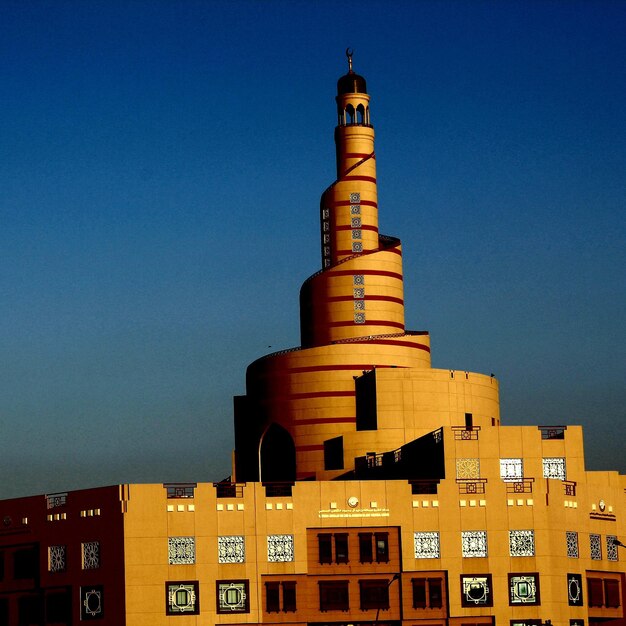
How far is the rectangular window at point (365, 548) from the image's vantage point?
101 meters

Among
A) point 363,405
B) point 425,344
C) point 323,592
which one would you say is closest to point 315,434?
point 363,405

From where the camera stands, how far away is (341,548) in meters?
101

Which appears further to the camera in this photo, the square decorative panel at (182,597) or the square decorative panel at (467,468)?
the square decorative panel at (467,468)

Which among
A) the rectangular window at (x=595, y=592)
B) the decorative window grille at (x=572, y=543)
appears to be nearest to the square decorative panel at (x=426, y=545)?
the decorative window grille at (x=572, y=543)

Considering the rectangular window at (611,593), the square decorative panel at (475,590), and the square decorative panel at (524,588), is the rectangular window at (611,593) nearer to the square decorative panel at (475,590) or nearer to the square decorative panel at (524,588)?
the square decorative panel at (524,588)

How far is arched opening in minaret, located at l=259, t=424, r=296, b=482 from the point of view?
12000 centimetres

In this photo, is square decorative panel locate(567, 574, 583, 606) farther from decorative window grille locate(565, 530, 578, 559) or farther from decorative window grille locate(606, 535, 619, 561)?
decorative window grille locate(606, 535, 619, 561)

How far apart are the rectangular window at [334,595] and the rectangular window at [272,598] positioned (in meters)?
2.77

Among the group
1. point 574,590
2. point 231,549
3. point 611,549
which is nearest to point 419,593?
point 574,590

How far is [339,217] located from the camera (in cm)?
12525

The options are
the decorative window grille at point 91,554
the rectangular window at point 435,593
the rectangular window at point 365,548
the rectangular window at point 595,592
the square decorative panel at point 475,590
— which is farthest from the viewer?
the rectangular window at point 595,592

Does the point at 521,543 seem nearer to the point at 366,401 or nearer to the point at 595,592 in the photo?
the point at 595,592

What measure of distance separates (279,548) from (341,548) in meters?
3.88

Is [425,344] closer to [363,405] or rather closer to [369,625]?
[363,405]
